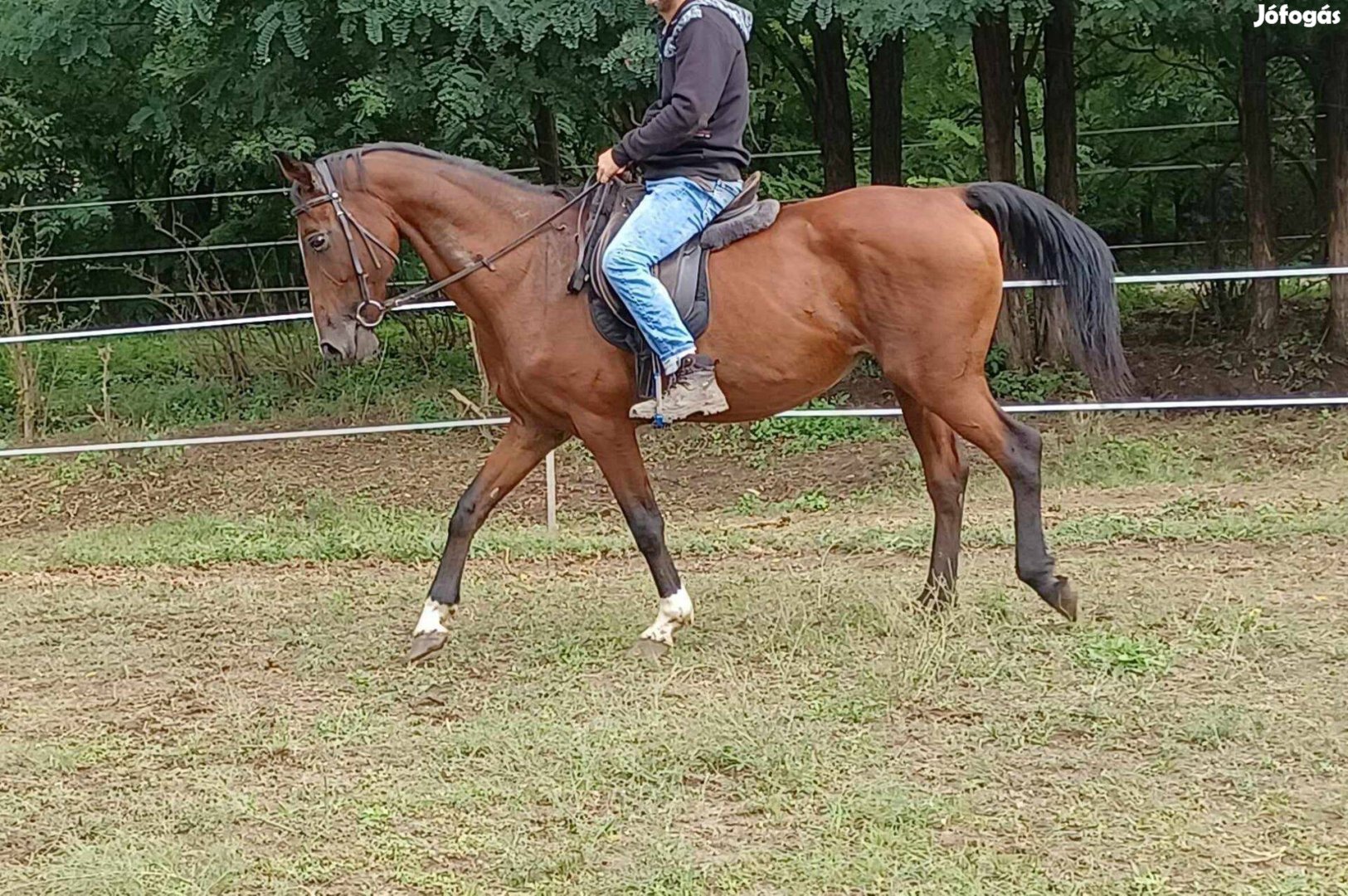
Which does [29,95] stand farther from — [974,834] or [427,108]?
[974,834]

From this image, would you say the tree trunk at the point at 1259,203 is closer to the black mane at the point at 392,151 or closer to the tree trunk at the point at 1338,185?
the tree trunk at the point at 1338,185

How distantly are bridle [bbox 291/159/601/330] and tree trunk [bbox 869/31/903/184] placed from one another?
623 centimetres

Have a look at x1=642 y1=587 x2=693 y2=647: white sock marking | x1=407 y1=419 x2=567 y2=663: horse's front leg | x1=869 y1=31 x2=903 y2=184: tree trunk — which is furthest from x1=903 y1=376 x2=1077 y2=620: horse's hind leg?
x1=869 y1=31 x2=903 y2=184: tree trunk

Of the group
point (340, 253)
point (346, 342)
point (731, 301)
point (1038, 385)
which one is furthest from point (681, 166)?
point (1038, 385)

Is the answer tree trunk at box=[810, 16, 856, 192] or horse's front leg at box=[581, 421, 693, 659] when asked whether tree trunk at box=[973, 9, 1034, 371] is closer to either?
tree trunk at box=[810, 16, 856, 192]

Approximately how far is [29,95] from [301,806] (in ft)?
40.9

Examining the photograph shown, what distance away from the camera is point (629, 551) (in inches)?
300

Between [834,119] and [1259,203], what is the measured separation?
354 centimetres

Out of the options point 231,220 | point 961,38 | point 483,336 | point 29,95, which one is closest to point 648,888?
point 483,336

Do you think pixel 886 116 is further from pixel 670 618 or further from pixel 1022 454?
pixel 670 618

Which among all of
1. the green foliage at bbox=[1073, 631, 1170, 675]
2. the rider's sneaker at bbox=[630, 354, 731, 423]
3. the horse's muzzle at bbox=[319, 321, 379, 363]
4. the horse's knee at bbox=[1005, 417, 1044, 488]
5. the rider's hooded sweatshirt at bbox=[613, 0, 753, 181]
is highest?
the rider's hooded sweatshirt at bbox=[613, 0, 753, 181]

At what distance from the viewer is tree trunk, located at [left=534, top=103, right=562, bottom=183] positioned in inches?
436

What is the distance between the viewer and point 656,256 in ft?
17.4

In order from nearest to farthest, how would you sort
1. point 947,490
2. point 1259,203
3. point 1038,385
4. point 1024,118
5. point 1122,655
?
point 1122,655 → point 947,490 → point 1038,385 → point 1259,203 → point 1024,118
